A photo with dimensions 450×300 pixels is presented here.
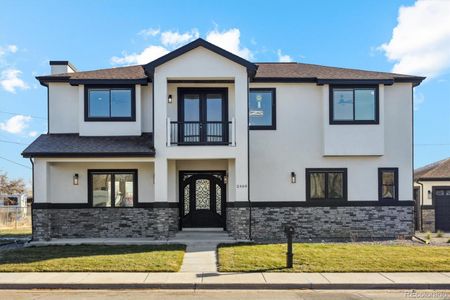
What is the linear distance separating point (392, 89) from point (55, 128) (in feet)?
42.7

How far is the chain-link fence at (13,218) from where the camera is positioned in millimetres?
25031

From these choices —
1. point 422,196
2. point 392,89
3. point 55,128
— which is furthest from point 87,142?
point 422,196

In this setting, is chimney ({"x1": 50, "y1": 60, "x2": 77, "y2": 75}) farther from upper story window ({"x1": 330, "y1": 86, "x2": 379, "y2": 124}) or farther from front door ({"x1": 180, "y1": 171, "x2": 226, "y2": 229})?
upper story window ({"x1": 330, "y1": 86, "x2": 379, "y2": 124})

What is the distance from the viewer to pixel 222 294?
9.48m

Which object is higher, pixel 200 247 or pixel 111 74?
pixel 111 74

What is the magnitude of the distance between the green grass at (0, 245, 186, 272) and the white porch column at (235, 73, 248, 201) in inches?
115

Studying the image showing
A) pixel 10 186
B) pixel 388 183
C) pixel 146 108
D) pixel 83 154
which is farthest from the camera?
pixel 10 186

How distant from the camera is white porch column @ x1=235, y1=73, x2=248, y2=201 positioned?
52.5 feet

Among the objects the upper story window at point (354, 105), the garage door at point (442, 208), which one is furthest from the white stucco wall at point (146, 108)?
the garage door at point (442, 208)

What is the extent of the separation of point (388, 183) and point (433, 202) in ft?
21.8

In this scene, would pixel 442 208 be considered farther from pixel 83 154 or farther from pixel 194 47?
pixel 83 154

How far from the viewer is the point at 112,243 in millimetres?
15539

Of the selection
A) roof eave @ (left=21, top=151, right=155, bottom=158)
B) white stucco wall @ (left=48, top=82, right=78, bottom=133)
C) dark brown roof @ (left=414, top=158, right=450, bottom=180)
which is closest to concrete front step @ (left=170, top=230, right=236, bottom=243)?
roof eave @ (left=21, top=151, right=155, bottom=158)

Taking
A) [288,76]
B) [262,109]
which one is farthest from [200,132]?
[288,76]
